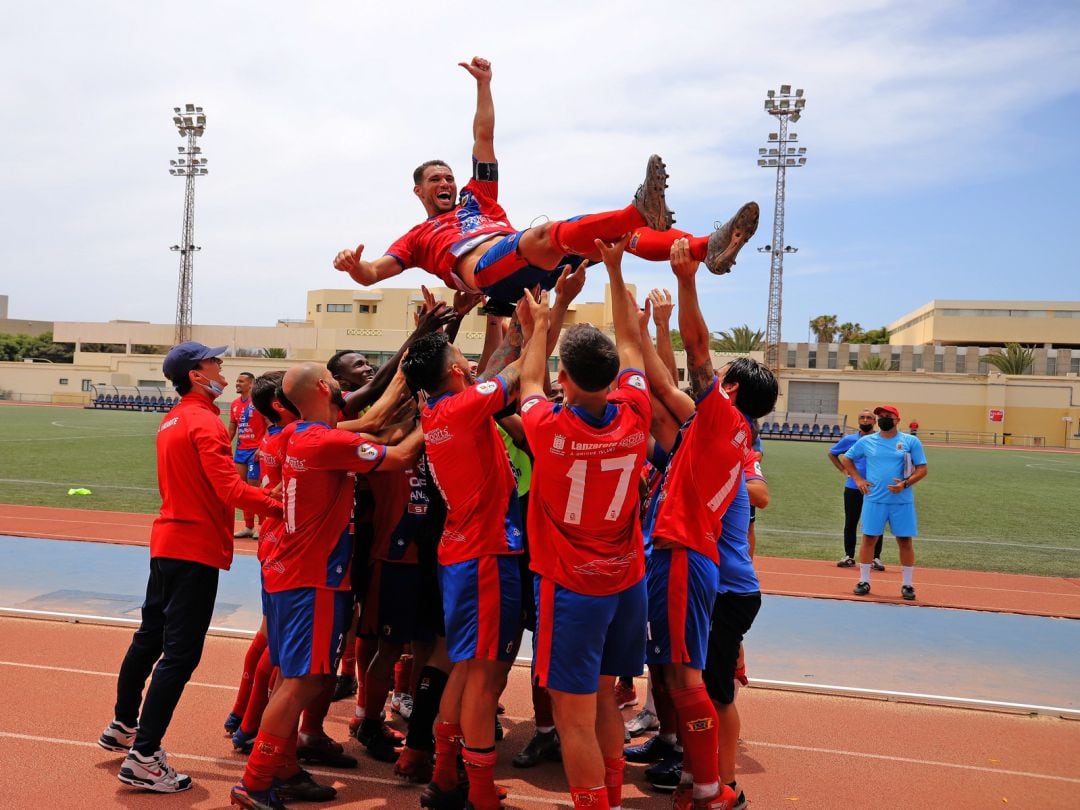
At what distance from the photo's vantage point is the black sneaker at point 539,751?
496 centimetres

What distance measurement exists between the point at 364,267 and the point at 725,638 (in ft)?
8.96

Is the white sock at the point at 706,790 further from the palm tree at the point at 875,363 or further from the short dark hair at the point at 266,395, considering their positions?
the palm tree at the point at 875,363

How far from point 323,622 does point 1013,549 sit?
11587mm

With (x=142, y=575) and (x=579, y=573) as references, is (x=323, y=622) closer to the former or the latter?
(x=579, y=573)

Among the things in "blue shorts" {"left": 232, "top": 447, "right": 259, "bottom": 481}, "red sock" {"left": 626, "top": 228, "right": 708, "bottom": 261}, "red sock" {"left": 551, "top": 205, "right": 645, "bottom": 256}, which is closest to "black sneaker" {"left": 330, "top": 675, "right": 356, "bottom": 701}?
"red sock" {"left": 551, "top": 205, "right": 645, "bottom": 256}

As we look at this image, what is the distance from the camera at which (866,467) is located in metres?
10.2

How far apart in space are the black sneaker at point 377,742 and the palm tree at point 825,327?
77352 millimetres

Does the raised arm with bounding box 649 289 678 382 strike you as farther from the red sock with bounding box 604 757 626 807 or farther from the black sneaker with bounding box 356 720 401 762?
→ the black sneaker with bounding box 356 720 401 762

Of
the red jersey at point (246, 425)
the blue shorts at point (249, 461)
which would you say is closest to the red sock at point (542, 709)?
the red jersey at point (246, 425)

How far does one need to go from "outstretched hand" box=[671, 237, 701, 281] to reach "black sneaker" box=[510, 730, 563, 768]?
2.55 metres

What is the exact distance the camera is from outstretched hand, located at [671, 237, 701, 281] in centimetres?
406

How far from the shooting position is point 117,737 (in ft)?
15.6

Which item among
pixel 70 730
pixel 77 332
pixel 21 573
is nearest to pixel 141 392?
pixel 77 332

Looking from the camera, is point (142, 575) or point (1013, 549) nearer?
point (142, 575)
